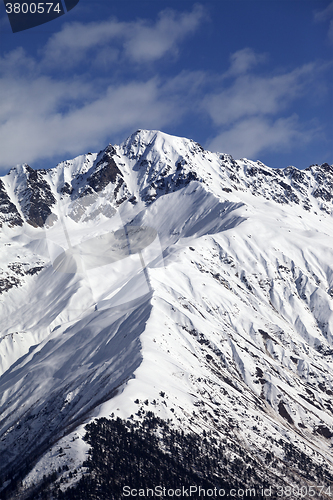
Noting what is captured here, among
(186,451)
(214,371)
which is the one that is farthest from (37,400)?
(186,451)

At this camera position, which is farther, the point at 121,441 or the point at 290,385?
the point at 290,385

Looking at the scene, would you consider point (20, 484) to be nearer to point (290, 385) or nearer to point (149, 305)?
point (149, 305)

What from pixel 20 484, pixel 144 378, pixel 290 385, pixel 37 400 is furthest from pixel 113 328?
pixel 20 484

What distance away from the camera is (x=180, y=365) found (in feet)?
523

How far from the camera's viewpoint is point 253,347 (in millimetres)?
199625

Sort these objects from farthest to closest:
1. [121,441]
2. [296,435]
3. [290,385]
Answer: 1. [290,385]
2. [296,435]
3. [121,441]

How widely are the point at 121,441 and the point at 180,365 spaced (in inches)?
1938

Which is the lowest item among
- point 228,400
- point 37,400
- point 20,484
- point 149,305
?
point 20,484

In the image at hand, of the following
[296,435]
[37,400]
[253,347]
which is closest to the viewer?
[296,435]

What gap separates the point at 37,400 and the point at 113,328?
37.8 metres

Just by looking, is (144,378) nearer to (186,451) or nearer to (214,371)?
(186,451)

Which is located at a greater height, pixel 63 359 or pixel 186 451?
pixel 63 359

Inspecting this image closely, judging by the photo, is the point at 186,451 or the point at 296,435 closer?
the point at 186,451

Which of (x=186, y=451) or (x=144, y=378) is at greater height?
(x=144, y=378)
